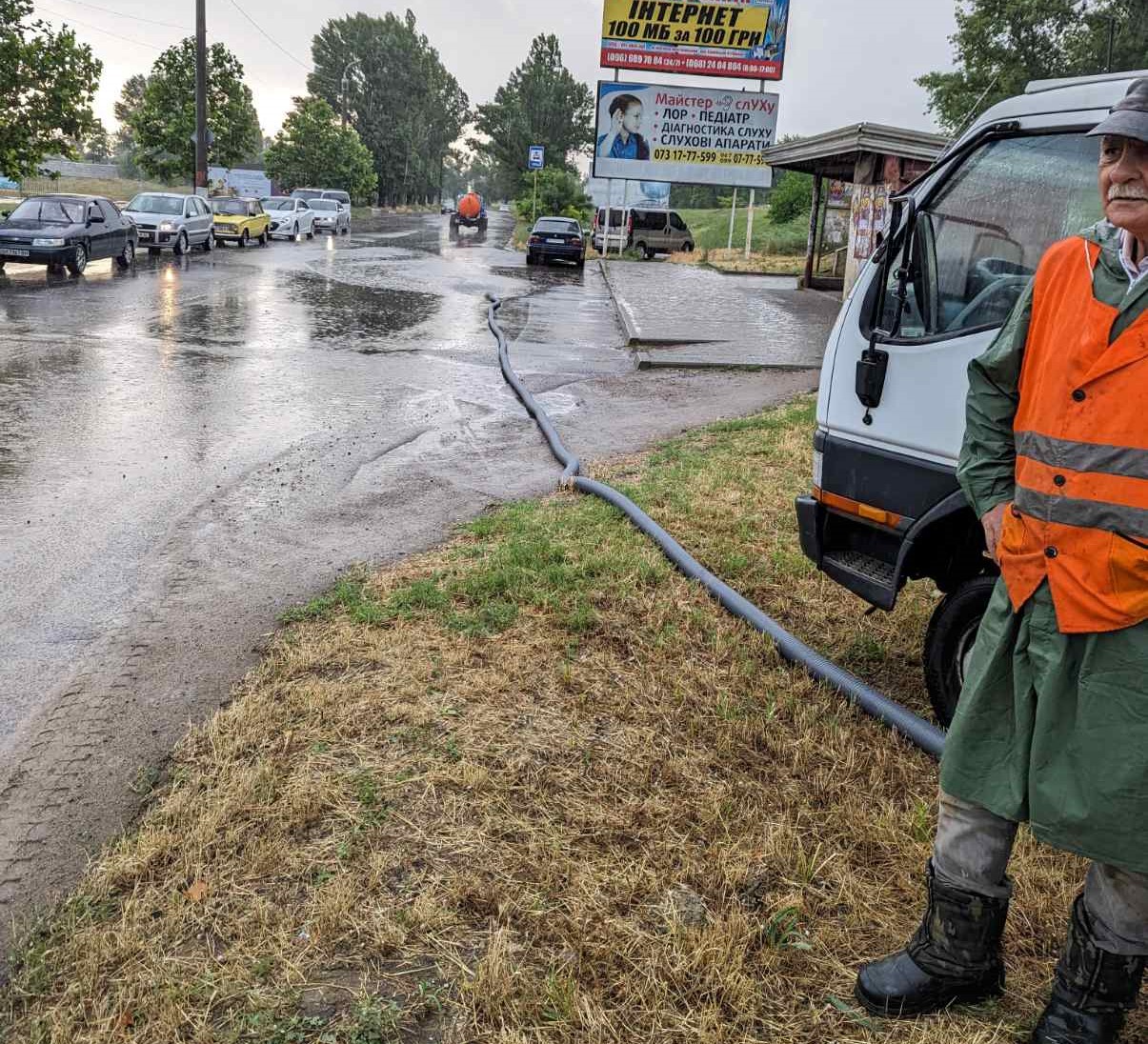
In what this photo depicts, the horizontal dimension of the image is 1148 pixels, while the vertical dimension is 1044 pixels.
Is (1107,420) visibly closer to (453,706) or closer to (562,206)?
(453,706)

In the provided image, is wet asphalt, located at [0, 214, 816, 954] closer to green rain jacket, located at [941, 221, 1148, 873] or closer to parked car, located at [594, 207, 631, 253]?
green rain jacket, located at [941, 221, 1148, 873]

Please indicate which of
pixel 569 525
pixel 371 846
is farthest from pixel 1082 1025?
pixel 569 525

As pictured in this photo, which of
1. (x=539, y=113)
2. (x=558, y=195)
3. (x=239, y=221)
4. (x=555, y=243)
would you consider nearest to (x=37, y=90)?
Answer: (x=239, y=221)

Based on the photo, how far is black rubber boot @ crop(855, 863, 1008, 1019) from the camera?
7.89ft

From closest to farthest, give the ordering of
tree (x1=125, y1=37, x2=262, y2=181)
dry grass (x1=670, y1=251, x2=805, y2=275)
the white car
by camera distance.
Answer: dry grass (x1=670, y1=251, x2=805, y2=275)
the white car
tree (x1=125, y1=37, x2=262, y2=181)

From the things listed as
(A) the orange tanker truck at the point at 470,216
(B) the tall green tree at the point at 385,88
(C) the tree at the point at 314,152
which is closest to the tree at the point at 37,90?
(A) the orange tanker truck at the point at 470,216

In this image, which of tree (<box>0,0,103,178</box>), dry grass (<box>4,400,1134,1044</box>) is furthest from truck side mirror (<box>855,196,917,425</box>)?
tree (<box>0,0,103,178</box>)

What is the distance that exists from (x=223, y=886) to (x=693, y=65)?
34781 millimetres

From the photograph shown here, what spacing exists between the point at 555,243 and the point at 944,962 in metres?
29.9

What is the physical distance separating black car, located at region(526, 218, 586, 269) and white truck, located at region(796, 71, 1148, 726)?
27783mm

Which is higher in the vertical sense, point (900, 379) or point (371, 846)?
point (900, 379)

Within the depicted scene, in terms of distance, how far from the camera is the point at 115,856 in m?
2.94

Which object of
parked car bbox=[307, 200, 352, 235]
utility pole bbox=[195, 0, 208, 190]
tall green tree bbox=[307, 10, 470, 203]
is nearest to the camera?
utility pole bbox=[195, 0, 208, 190]

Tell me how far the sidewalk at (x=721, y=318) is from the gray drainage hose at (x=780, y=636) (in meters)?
7.05
